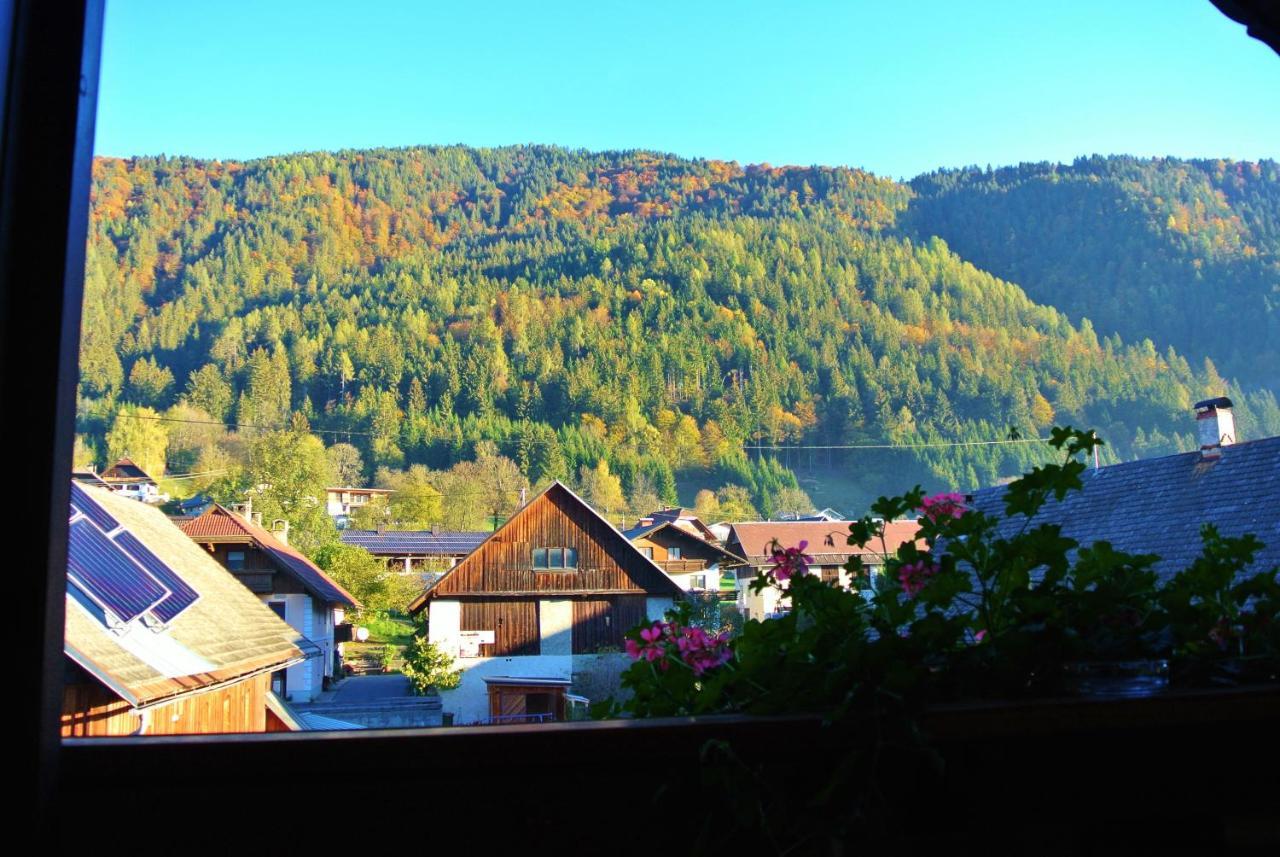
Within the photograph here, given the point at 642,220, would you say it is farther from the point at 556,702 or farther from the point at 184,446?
the point at 556,702

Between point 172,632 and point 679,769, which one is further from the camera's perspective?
point 172,632

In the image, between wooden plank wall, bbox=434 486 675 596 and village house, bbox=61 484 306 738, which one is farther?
wooden plank wall, bbox=434 486 675 596

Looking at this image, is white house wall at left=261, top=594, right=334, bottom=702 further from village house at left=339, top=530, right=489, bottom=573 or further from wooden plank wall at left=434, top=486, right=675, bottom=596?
wooden plank wall at left=434, top=486, right=675, bottom=596

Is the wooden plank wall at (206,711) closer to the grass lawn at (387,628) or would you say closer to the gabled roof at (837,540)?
the grass lawn at (387,628)

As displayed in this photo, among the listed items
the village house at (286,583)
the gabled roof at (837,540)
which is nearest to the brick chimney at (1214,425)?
the gabled roof at (837,540)

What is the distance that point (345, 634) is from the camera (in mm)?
2541

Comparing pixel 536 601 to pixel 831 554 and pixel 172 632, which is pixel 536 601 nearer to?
pixel 172 632

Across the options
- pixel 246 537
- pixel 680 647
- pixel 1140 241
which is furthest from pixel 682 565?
pixel 1140 241

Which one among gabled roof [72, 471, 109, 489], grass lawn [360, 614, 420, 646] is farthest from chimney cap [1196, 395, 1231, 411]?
gabled roof [72, 471, 109, 489]

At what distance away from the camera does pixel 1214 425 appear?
A: 7.07ft

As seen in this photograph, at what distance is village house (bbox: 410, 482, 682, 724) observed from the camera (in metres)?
1.98

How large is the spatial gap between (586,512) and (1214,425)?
4.62 ft

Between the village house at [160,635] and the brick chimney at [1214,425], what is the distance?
187cm
